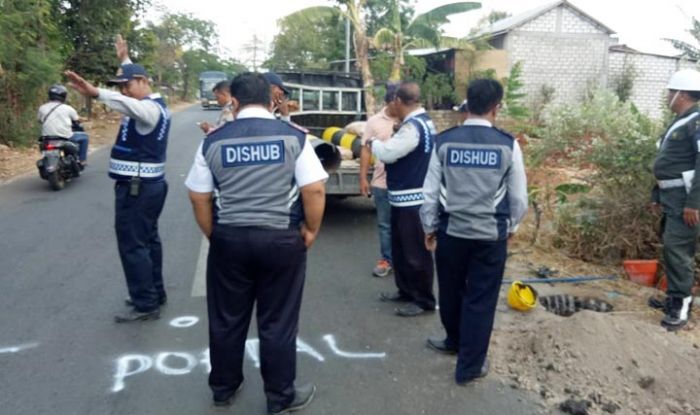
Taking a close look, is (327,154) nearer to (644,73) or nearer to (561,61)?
(561,61)

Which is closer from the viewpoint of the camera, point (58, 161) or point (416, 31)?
point (58, 161)

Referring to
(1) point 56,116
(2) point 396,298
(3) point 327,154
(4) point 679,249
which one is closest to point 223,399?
(2) point 396,298

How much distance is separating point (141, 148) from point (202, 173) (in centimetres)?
151

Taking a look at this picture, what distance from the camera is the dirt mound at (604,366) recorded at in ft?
11.5

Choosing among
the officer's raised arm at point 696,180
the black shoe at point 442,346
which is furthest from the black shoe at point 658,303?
the black shoe at point 442,346

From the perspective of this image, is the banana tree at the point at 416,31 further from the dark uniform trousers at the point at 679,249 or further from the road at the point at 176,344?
the dark uniform trousers at the point at 679,249

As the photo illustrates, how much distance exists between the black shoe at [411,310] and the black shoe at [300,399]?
1.42 meters

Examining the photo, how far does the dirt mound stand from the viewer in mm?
3512

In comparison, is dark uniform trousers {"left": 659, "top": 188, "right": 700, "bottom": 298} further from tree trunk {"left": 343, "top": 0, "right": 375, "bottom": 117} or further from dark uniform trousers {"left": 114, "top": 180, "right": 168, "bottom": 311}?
tree trunk {"left": 343, "top": 0, "right": 375, "bottom": 117}

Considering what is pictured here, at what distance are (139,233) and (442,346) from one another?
2.40m

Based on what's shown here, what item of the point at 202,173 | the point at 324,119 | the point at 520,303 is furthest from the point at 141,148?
the point at 324,119

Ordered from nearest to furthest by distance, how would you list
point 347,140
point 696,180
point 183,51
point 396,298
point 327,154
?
point 696,180 < point 396,298 < point 327,154 < point 347,140 < point 183,51

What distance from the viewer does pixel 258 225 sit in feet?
10.3

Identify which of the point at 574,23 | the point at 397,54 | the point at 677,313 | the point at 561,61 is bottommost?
the point at 677,313
